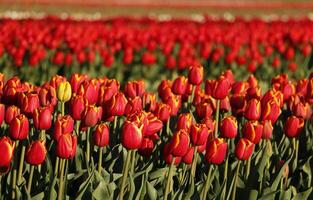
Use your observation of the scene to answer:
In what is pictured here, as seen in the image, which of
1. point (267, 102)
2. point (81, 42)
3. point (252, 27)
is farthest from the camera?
point (252, 27)

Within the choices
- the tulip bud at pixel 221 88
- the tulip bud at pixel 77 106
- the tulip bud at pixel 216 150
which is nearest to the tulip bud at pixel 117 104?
the tulip bud at pixel 77 106

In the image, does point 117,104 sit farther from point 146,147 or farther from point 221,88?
point 221,88

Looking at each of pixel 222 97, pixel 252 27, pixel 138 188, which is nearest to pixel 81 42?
pixel 252 27

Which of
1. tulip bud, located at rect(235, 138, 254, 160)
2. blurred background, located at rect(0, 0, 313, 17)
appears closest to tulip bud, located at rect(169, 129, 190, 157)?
tulip bud, located at rect(235, 138, 254, 160)

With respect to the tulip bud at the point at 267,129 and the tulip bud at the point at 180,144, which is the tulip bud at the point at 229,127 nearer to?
the tulip bud at the point at 267,129

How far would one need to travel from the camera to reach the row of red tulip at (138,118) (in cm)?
329

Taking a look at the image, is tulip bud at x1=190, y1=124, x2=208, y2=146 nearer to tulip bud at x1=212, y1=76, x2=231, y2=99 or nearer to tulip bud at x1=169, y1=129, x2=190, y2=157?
tulip bud at x1=169, y1=129, x2=190, y2=157

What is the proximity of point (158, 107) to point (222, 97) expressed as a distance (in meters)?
0.46

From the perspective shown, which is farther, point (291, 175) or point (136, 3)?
point (136, 3)

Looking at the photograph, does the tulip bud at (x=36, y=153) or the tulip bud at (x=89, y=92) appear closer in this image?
the tulip bud at (x=36, y=153)

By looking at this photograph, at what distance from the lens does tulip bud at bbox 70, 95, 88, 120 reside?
3752 mm

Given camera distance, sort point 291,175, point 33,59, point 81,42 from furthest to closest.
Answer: point 81,42 < point 33,59 < point 291,175

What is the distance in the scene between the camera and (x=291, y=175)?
14.4ft

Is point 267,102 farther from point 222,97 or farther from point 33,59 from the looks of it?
point 33,59
